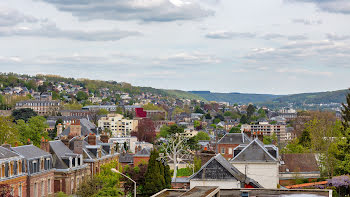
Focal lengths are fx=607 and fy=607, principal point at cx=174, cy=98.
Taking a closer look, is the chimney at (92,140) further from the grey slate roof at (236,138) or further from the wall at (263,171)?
the grey slate roof at (236,138)

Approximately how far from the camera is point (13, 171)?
54062 mm

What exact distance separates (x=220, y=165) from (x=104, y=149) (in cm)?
3405

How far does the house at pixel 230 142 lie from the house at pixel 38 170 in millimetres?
39483

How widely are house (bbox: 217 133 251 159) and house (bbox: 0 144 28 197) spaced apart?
44626 millimetres

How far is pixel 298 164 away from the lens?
2879 inches

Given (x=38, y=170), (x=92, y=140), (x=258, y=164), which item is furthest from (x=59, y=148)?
(x=258, y=164)

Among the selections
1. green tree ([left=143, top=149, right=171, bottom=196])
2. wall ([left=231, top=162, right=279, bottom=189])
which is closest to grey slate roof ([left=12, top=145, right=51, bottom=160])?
green tree ([left=143, top=149, right=171, bottom=196])

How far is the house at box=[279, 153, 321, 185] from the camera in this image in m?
69.9

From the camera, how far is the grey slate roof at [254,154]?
59.5 metres

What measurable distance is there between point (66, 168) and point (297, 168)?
2716 cm

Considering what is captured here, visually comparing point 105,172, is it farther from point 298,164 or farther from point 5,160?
point 298,164

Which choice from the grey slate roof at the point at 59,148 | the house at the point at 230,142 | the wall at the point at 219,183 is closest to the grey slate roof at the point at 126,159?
the house at the point at 230,142

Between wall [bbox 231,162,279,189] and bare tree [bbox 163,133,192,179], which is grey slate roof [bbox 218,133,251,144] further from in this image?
wall [bbox 231,162,279,189]

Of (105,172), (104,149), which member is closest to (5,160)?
(105,172)
